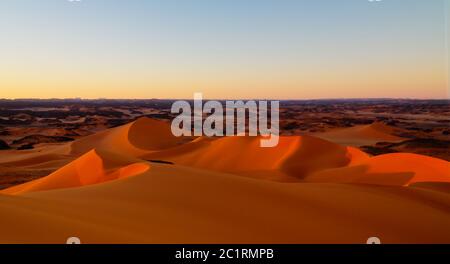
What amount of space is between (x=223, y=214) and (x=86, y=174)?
8.33m

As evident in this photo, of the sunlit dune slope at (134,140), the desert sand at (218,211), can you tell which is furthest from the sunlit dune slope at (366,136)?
the desert sand at (218,211)

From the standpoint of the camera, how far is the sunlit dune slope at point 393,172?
472 inches

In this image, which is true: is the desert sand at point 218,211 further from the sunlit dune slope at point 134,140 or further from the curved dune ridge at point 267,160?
the sunlit dune slope at point 134,140

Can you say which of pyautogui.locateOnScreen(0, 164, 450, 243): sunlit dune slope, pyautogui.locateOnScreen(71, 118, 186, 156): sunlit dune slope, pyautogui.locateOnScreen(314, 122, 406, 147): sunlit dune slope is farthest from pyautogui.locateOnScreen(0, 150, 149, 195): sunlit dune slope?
pyautogui.locateOnScreen(314, 122, 406, 147): sunlit dune slope

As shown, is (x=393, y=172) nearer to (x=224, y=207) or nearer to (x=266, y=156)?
(x=266, y=156)

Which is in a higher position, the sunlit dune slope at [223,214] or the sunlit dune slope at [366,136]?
the sunlit dune slope at [223,214]

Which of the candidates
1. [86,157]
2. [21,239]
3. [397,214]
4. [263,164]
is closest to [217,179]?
[397,214]

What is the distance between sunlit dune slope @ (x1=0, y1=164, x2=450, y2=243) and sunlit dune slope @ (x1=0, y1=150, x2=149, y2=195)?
12.5 ft

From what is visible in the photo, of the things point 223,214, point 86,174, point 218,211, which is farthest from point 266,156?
point 223,214

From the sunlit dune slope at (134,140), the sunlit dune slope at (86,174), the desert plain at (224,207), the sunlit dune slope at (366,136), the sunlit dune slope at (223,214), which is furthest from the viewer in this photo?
the sunlit dune slope at (366,136)

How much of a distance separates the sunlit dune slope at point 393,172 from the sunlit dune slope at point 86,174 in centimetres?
709
